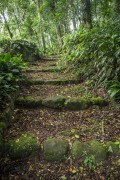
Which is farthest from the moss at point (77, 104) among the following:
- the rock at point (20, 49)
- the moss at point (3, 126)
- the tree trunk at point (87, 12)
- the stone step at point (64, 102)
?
the rock at point (20, 49)

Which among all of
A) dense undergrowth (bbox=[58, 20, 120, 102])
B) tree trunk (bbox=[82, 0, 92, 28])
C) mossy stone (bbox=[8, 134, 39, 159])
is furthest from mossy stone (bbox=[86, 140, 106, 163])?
tree trunk (bbox=[82, 0, 92, 28])

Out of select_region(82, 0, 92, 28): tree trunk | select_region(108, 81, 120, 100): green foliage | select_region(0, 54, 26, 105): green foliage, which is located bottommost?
select_region(108, 81, 120, 100): green foliage

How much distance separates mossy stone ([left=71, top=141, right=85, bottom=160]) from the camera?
2.43m

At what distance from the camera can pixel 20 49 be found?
750 cm

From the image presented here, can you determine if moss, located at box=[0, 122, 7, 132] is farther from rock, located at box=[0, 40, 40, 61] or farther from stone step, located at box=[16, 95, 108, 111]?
rock, located at box=[0, 40, 40, 61]

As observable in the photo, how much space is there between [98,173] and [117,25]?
3.76m

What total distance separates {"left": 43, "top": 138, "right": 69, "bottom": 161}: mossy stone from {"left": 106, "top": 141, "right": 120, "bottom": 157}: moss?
57 centimetres

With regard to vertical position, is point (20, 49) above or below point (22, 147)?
above

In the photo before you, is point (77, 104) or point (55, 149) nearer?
point (55, 149)

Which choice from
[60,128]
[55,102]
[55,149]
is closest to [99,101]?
[55,102]

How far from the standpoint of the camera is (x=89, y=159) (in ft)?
7.73

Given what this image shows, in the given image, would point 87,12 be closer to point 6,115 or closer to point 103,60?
point 103,60

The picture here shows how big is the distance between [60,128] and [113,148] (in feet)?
3.04

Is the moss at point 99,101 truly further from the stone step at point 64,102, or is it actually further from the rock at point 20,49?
the rock at point 20,49
